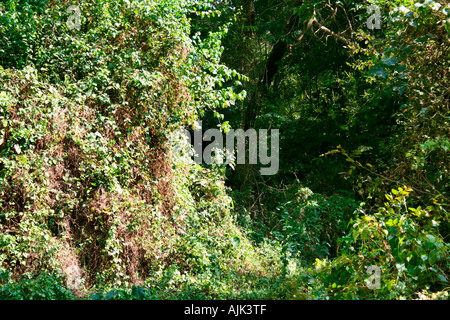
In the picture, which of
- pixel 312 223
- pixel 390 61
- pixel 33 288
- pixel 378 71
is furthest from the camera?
pixel 312 223

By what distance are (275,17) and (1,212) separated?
7414 millimetres

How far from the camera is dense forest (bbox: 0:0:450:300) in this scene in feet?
12.0

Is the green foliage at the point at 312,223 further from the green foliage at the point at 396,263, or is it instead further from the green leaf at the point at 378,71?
the green foliage at the point at 396,263

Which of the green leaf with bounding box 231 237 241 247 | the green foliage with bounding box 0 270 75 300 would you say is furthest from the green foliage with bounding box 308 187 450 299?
the green leaf with bounding box 231 237 241 247

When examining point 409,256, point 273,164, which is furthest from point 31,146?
point 273,164

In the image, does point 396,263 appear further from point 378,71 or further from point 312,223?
point 312,223

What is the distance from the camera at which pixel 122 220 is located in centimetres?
519

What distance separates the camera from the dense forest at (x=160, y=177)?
367 centimetres

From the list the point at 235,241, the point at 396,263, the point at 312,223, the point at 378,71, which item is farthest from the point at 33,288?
the point at 312,223

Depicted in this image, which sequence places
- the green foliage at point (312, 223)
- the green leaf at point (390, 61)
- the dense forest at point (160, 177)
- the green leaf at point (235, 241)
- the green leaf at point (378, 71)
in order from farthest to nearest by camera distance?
the green foliage at point (312, 223) < the green leaf at point (235, 241) < the green leaf at point (378, 71) < the green leaf at point (390, 61) < the dense forest at point (160, 177)

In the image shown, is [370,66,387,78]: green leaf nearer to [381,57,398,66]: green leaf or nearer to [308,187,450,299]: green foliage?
[381,57,398,66]: green leaf

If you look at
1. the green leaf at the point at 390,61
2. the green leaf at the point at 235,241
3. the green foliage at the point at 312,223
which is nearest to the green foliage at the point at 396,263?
the green leaf at the point at 390,61

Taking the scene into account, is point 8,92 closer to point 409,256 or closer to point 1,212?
point 1,212

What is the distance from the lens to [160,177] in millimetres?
5789
